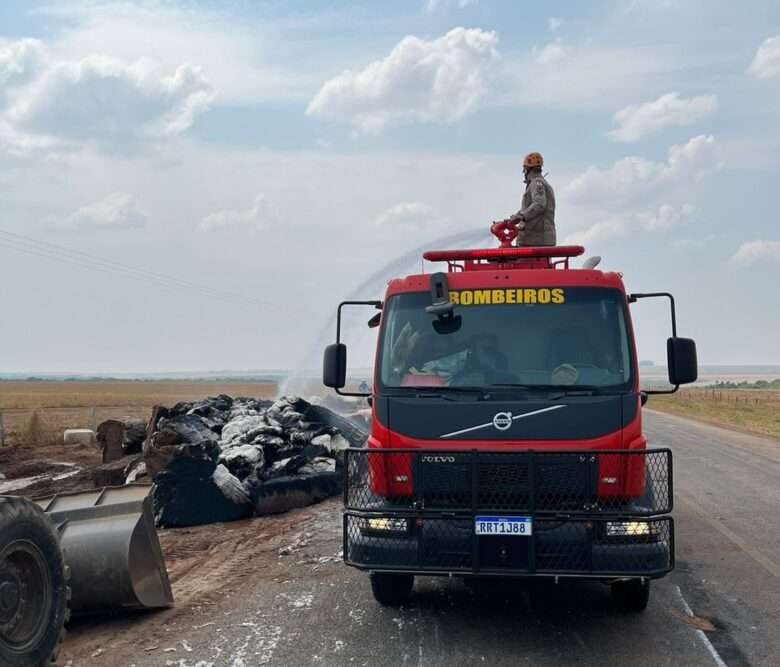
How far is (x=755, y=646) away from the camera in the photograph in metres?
6.00

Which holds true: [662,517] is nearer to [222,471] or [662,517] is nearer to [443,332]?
[443,332]

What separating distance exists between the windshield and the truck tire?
261 cm

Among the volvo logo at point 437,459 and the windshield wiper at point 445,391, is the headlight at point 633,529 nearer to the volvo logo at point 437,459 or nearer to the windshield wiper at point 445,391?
the volvo logo at point 437,459

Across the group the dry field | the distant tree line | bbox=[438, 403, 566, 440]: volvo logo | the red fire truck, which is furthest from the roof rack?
the distant tree line

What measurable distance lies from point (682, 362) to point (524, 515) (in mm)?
1837

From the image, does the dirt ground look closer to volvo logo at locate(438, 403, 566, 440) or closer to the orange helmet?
volvo logo at locate(438, 403, 566, 440)

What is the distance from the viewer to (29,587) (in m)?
5.34

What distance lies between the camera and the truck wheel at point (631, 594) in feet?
21.9

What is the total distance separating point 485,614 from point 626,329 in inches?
94.3

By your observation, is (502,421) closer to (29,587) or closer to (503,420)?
(503,420)

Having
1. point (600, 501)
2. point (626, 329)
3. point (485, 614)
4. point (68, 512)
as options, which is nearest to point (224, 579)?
point (68, 512)

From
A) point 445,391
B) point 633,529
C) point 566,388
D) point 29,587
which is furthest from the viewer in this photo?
point 445,391

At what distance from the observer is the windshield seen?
6.59 metres

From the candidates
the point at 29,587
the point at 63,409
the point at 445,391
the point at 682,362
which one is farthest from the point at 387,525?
the point at 63,409
